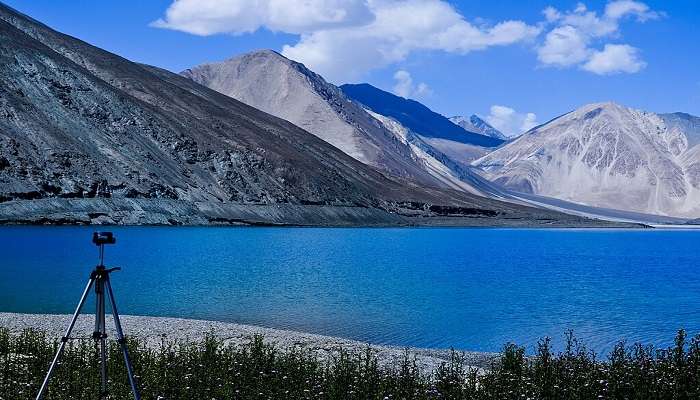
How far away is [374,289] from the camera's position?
5397 centimetres

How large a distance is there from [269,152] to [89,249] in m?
108

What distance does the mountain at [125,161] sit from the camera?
124m

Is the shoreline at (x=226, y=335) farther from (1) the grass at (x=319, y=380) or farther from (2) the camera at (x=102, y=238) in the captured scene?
(2) the camera at (x=102, y=238)

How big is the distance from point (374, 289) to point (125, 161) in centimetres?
9880

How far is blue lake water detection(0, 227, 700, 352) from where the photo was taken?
125 ft

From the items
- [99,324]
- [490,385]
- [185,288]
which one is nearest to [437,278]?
[185,288]

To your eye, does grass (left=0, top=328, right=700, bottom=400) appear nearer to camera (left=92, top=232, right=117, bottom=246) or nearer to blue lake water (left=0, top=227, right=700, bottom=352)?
camera (left=92, top=232, right=117, bottom=246)

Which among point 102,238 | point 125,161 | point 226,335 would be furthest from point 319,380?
point 125,161


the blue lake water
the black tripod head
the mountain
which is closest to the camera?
the black tripod head

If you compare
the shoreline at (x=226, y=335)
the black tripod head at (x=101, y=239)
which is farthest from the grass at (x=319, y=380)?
the shoreline at (x=226, y=335)

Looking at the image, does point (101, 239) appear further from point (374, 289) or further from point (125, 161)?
point (125, 161)

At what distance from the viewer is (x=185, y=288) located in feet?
165

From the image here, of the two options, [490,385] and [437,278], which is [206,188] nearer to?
[437,278]

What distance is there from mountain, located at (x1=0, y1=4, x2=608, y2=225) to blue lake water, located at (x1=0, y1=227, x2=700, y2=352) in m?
24.8
